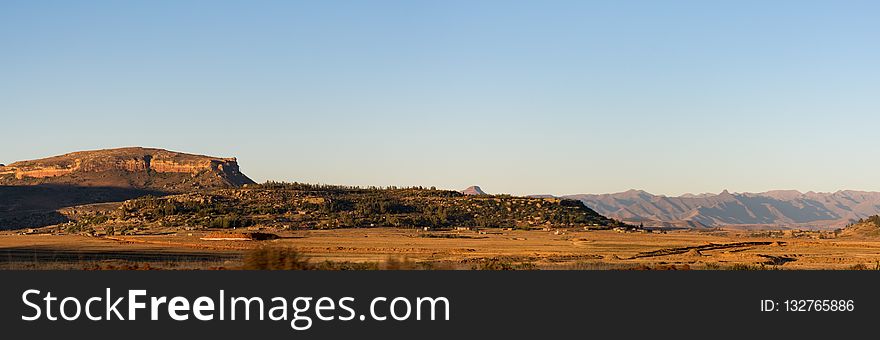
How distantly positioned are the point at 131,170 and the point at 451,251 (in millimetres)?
115403

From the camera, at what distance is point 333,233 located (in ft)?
251

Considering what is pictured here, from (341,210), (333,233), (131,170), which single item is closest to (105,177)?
(131,170)

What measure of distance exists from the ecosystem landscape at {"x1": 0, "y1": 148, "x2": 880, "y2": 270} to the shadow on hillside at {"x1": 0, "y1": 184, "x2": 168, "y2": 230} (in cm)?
23

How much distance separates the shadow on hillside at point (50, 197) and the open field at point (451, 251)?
62248 mm

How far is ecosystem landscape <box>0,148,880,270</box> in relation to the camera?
46062mm

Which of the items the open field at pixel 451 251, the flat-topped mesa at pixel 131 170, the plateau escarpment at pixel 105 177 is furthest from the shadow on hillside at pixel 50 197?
the open field at pixel 451 251

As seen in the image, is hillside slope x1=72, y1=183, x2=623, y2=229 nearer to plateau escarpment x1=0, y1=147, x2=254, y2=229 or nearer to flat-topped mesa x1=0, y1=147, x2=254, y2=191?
plateau escarpment x1=0, y1=147, x2=254, y2=229

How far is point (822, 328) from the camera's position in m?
21.0

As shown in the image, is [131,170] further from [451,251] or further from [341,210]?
[451,251]

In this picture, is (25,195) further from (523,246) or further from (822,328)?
(822,328)

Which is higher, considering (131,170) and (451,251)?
(131,170)

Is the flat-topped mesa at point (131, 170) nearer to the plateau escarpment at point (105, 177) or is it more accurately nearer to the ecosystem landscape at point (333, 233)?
the plateau escarpment at point (105, 177)

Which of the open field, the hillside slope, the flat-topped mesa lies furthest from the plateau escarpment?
the open field

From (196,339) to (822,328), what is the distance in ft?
42.5
